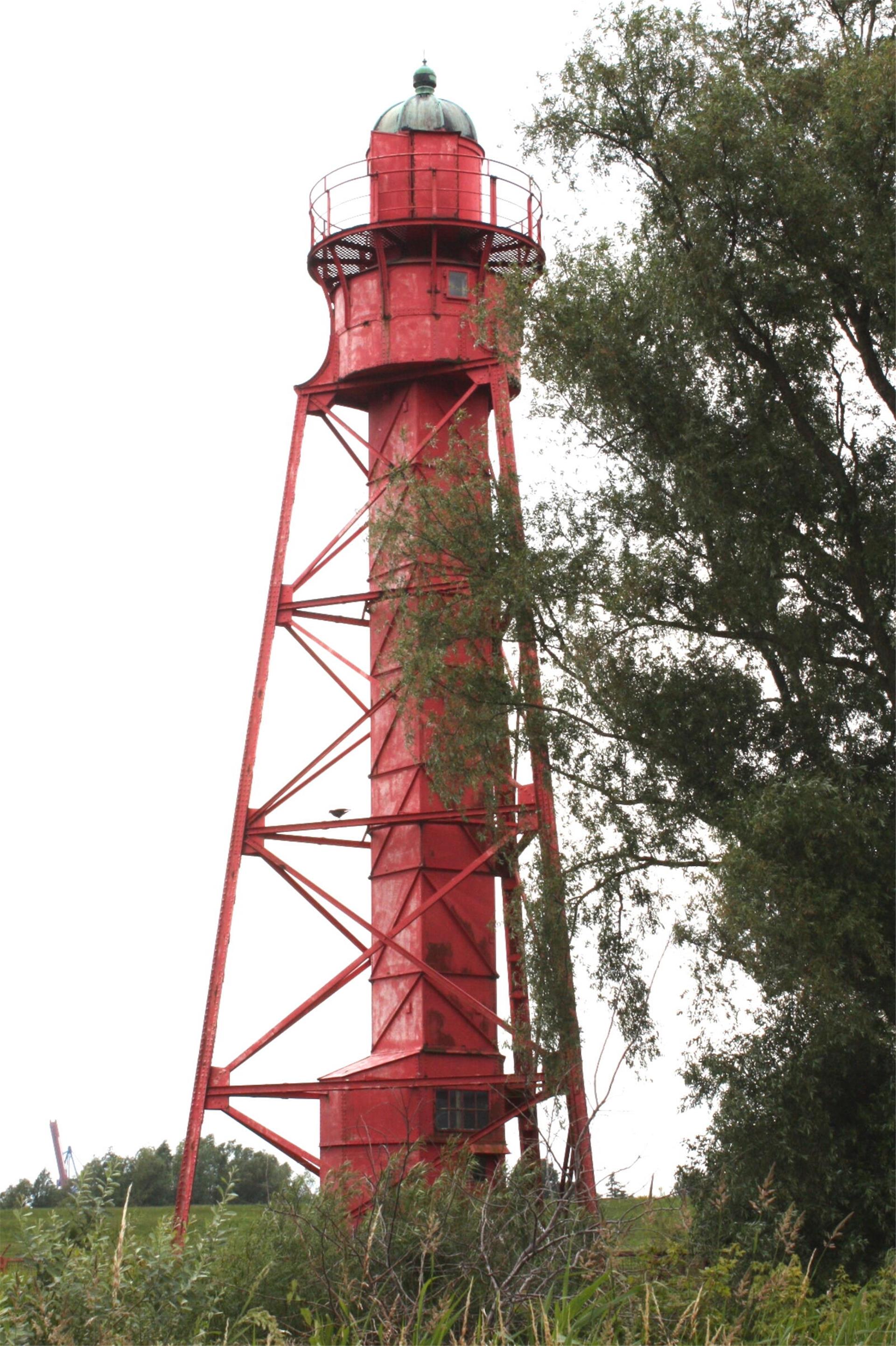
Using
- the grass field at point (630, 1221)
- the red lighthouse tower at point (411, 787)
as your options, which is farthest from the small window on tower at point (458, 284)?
the grass field at point (630, 1221)

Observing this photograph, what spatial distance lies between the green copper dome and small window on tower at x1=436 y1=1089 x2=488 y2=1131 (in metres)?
13.7

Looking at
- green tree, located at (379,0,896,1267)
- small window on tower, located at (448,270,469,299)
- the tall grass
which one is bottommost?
the tall grass

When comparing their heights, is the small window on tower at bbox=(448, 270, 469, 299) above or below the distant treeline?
above

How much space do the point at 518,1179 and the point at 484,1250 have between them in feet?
6.30

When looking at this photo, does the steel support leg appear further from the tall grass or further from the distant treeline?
the tall grass

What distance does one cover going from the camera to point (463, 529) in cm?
1994

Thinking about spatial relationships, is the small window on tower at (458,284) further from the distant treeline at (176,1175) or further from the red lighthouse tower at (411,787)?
the distant treeline at (176,1175)

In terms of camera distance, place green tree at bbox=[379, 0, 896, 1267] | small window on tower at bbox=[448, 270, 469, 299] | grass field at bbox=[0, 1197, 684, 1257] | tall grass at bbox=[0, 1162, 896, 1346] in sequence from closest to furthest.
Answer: tall grass at bbox=[0, 1162, 896, 1346] < grass field at bbox=[0, 1197, 684, 1257] < green tree at bbox=[379, 0, 896, 1267] < small window on tower at bbox=[448, 270, 469, 299]

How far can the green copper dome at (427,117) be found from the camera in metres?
24.5

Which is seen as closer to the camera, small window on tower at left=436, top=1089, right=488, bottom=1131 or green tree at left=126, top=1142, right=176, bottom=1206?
small window on tower at left=436, top=1089, right=488, bottom=1131

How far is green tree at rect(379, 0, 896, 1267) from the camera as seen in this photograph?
54.4ft

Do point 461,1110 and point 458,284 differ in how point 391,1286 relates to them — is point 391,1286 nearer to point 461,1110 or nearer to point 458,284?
point 461,1110

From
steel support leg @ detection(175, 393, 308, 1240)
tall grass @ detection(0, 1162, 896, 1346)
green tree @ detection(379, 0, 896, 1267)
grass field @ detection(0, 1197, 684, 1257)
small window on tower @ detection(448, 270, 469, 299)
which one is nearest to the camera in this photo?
tall grass @ detection(0, 1162, 896, 1346)

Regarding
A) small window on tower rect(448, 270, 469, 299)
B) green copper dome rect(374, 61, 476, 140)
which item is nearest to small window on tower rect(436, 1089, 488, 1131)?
small window on tower rect(448, 270, 469, 299)
